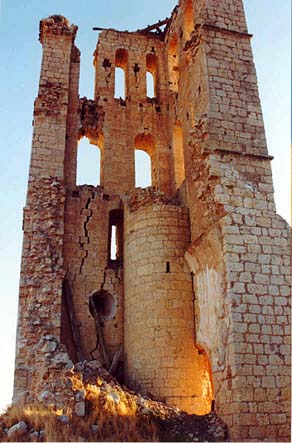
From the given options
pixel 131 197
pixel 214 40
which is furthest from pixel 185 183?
pixel 214 40

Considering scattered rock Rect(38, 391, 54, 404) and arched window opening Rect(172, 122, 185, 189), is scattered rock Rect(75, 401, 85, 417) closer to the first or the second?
scattered rock Rect(38, 391, 54, 404)

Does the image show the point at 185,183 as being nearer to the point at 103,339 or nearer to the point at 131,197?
the point at 131,197

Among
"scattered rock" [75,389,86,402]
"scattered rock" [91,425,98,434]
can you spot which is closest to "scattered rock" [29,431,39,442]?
"scattered rock" [91,425,98,434]

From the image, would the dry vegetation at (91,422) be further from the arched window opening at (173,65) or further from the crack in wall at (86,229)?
the arched window opening at (173,65)

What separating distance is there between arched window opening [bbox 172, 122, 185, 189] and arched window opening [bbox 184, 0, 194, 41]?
2.83 m

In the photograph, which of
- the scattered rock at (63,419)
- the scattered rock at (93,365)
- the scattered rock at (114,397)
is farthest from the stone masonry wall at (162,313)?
the scattered rock at (63,419)

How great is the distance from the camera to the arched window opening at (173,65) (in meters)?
18.1

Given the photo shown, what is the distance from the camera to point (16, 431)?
8.93 metres

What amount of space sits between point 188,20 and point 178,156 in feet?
14.6

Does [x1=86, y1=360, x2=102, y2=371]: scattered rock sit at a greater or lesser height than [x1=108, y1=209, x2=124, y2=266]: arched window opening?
lesser

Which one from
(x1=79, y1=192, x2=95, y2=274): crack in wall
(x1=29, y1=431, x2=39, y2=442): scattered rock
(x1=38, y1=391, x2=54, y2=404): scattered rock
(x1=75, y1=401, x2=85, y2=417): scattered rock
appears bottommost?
(x1=29, y1=431, x2=39, y2=442): scattered rock

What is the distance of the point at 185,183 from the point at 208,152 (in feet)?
7.08

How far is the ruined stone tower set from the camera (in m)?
10.5

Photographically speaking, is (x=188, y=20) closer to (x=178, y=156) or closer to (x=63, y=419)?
(x=178, y=156)
